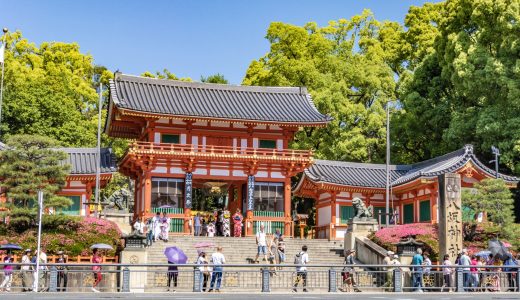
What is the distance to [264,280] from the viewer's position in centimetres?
2636

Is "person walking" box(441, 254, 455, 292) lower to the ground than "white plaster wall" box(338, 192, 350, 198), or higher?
lower

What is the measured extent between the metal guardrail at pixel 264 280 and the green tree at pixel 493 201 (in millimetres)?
10047

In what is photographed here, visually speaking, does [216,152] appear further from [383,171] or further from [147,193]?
[383,171]

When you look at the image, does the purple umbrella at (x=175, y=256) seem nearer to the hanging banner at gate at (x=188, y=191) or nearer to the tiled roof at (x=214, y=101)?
the hanging banner at gate at (x=188, y=191)

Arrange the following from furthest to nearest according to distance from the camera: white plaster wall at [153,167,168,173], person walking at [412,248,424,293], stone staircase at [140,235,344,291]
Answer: white plaster wall at [153,167,168,173]
stone staircase at [140,235,344,291]
person walking at [412,248,424,293]

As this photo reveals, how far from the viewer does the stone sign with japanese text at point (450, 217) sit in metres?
31.1

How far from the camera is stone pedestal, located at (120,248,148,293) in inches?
1043

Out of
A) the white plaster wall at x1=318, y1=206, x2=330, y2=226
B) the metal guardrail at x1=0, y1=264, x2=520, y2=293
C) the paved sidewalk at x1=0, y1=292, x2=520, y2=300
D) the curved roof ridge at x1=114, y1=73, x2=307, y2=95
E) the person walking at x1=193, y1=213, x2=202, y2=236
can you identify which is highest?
the curved roof ridge at x1=114, y1=73, x2=307, y2=95

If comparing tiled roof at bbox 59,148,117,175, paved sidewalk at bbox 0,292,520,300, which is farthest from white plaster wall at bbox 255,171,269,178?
paved sidewalk at bbox 0,292,520,300

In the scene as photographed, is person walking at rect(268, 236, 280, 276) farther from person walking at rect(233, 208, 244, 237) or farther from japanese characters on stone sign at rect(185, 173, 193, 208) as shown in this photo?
japanese characters on stone sign at rect(185, 173, 193, 208)

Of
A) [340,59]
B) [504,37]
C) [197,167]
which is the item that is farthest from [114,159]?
[504,37]

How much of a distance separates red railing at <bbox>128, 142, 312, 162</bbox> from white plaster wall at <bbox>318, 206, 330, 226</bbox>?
13.8 ft

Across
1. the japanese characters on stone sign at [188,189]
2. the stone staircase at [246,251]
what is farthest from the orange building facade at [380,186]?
the japanese characters on stone sign at [188,189]

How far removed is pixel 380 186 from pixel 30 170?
22.2m
